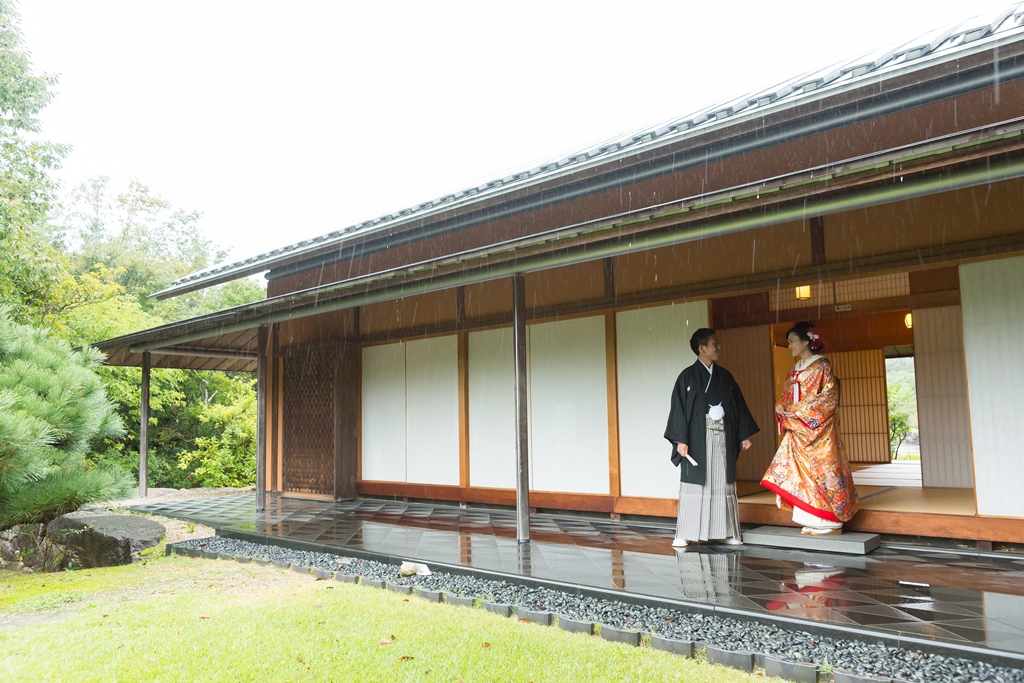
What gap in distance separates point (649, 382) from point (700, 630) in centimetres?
290

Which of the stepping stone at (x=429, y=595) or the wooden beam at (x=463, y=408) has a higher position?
the wooden beam at (x=463, y=408)

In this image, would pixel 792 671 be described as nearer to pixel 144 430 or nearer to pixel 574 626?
pixel 574 626

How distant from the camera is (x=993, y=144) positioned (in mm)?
2908

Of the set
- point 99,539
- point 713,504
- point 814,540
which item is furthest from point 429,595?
point 99,539

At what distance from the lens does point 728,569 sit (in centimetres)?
417

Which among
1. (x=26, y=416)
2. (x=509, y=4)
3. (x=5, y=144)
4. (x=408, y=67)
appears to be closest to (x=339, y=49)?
(x=408, y=67)

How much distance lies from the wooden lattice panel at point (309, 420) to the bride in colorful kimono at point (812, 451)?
5407mm

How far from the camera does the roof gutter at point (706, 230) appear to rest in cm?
303

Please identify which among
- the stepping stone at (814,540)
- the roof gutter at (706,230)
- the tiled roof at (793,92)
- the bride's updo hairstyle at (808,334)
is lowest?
the stepping stone at (814,540)

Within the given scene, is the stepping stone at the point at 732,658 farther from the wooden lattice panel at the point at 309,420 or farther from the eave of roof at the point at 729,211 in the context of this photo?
the wooden lattice panel at the point at 309,420

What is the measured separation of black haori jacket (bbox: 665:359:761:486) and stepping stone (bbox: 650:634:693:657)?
182 cm

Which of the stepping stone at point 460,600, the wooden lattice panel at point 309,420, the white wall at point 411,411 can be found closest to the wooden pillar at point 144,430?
the wooden lattice panel at point 309,420

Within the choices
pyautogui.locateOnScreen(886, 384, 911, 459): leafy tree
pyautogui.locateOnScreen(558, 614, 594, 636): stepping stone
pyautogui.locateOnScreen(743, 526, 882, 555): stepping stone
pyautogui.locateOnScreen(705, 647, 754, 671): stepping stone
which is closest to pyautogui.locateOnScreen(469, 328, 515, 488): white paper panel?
pyautogui.locateOnScreen(743, 526, 882, 555): stepping stone

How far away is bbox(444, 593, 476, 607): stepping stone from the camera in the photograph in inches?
153
